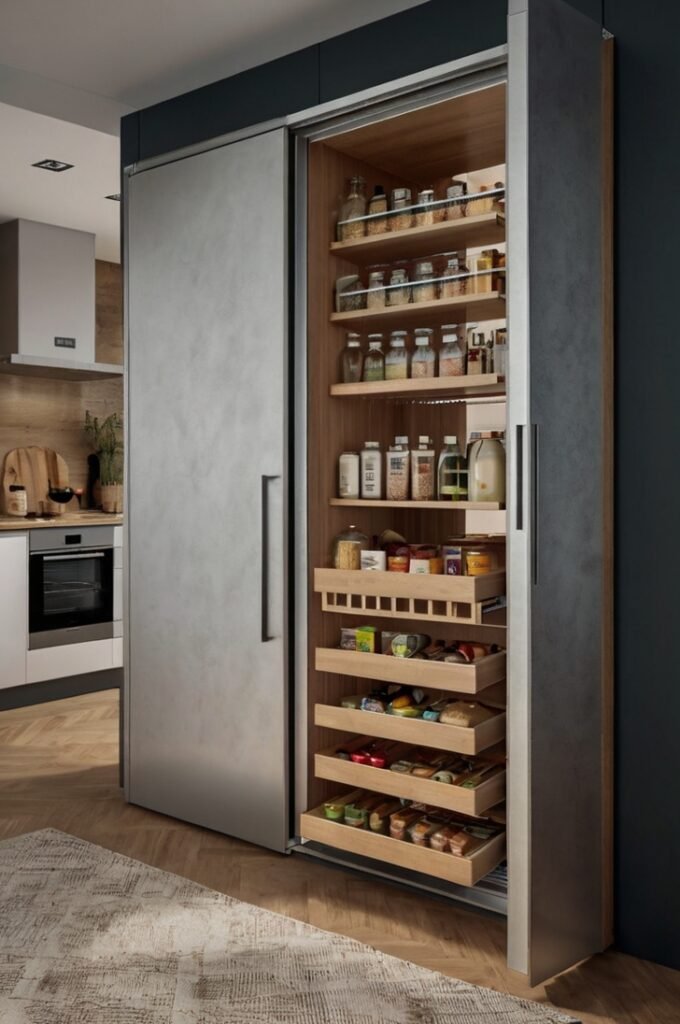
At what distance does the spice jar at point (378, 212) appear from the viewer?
2902 millimetres

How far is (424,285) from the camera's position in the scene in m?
2.80

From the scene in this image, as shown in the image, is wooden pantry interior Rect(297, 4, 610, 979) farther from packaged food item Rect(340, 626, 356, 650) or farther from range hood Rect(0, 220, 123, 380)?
range hood Rect(0, 220, 123, 380)

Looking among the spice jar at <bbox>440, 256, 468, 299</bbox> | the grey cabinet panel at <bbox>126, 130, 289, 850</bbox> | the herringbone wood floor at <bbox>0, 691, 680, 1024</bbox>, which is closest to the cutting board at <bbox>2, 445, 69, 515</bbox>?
the herringbone wood floor at <bbox>0, 691, 680, 1024</bbox>

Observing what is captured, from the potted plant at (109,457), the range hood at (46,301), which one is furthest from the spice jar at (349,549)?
the potted plant at (109,457)

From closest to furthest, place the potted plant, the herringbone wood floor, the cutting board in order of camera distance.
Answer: the herringbone wood floor, the cutting board, the potted plant

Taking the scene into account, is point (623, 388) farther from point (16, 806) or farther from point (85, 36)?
point (16, 806)

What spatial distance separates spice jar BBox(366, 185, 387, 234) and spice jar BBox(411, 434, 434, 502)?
2.12 feet

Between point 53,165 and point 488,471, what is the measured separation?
9.48 feet

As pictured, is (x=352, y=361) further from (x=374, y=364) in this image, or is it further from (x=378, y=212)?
(x=378, y=212)

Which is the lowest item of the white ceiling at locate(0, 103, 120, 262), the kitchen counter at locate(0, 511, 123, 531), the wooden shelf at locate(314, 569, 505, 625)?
the wooden shelf at locate(314, 569, 505, 625)

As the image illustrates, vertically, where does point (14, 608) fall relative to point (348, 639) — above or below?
below

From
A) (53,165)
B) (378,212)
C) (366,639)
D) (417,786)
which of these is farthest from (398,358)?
(53,165)

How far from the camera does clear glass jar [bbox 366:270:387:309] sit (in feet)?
9.53

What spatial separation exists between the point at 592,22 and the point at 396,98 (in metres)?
0.56
